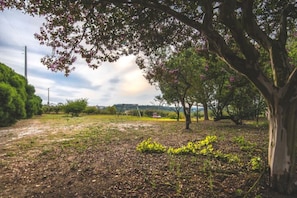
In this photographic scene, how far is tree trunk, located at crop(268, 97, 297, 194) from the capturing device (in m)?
3.03

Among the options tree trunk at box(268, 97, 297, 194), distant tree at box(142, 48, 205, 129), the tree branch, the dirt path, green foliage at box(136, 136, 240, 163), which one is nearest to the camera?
tree trunk at box(268, 97, 297, 194)

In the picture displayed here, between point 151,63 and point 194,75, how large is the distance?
252 centimetres

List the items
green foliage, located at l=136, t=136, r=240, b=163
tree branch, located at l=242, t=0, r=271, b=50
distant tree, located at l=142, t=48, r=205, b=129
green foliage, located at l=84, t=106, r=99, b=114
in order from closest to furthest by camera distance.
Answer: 1. tree branch, located at l=242, t=0, r=271, b=50
2. green foliage, located at l=136, t=136, r=240, b=163
3. distant tree, located at l=142, t=48, r=205, b=129
4. green foliage, located at l=84, t=106, r=99, b=114

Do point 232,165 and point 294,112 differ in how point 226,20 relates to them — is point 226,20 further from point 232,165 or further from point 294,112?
point 232,165

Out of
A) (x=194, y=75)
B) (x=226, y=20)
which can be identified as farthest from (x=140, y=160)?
(x=194, y=75)

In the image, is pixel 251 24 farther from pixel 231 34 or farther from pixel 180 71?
pixel 180 71

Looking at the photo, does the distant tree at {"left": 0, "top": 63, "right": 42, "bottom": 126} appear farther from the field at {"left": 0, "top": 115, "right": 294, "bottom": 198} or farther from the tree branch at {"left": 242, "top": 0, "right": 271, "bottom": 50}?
the tree branch at {"left": 242, "top": 0, "right": 271, "bottom": 50}

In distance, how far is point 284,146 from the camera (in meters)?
3.09

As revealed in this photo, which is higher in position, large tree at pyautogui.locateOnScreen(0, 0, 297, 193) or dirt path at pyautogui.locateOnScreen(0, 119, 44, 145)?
large tree at pyautogui.locateOnScreen(0, 0, 297, 193)

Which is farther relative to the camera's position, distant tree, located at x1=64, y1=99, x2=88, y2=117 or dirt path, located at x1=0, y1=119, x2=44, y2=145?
distant tree, located at x1=64, y1=99, x2=88, y2=117

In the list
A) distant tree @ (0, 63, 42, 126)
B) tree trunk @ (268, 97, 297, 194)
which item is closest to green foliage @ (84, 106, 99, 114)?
distant tree @ (0, 63, 42, 126)

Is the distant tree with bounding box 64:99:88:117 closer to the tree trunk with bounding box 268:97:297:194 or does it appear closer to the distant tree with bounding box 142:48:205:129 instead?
the distant tree with bounding box 142:48:205:129

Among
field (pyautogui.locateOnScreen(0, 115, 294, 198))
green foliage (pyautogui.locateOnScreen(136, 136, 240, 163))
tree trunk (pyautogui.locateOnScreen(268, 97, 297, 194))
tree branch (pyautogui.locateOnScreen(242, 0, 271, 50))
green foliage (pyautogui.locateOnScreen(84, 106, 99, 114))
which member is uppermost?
tree branch (pyautogui.locateOnScreen(242, 0, 271, 50))

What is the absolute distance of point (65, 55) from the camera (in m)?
4.05
